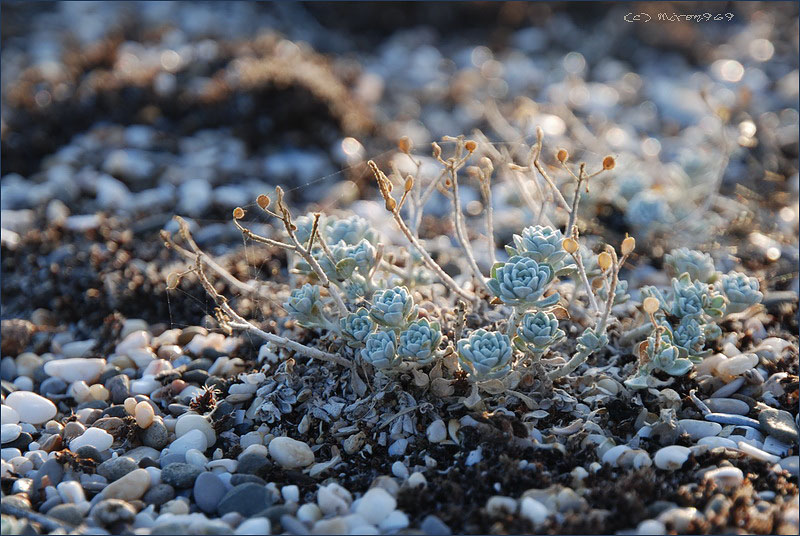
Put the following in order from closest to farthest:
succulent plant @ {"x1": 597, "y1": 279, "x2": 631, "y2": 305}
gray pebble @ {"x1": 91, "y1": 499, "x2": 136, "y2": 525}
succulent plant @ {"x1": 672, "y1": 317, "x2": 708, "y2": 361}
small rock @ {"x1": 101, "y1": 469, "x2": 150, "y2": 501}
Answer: gray pebble @ {"x1": 91, "y1": 499, "x2": 136, "y2": 525} → small rock @ {"x1": 101, "y1": 469, "x2": 150, "y2": 501} → succulent plant @ {"x1": 672, "y1": 317, "x2": 708, "y2": 361} → succulent plant @ {"x1": 597, "y1": 279, "x2": 631, "y2": 305}

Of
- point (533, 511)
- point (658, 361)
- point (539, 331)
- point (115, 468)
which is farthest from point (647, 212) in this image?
point (115, 468)

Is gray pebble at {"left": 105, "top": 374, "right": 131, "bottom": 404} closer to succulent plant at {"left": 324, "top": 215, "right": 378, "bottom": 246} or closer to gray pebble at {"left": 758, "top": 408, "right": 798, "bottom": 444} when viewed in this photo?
succulent plant at {"left": 324, "top": 215, "right": 378, "bottom": 246}

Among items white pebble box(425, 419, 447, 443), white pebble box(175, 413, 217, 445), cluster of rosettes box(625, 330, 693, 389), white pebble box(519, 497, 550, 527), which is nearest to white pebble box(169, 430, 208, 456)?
white pebble box(175, 413, 217, 445)

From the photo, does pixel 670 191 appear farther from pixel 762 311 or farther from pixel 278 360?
pixel 278 360

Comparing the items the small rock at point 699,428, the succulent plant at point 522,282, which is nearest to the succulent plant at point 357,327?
the succulent plant at point 522,282

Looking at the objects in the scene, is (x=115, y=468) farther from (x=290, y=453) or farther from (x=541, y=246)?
(x=541, y=246)

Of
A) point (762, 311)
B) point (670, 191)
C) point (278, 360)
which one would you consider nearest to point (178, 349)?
point (278, 360)
